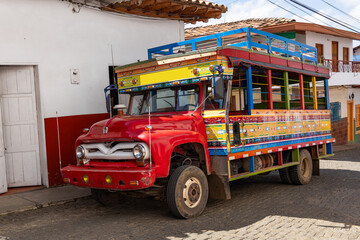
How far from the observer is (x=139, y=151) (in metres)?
5.59

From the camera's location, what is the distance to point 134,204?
7.31m

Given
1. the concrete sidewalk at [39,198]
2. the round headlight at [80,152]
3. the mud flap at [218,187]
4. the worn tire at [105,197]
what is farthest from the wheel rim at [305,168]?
the round headlight at [80,152]

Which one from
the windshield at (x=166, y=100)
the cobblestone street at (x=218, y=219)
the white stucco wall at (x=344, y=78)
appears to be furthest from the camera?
the white stucco wall at (x=344, y=78)

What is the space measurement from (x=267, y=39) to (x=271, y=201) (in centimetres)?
316

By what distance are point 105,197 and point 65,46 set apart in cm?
400

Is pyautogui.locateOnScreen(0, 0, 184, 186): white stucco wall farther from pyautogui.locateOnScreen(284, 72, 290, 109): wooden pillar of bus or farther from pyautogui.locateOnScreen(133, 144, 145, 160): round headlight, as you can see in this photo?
pyautogui.locateOnScreen(284, 72, 290, 109): wooden pillar of bus

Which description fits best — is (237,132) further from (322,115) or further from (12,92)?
(12,92)

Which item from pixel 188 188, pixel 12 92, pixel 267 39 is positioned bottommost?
pixel 188 188

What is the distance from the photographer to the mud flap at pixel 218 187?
6.55 metres

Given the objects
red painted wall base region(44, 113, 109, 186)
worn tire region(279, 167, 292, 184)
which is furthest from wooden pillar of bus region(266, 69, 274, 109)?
red painted wall base region(44, 113, 109, 186)

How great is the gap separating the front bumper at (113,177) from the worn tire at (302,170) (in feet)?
15.2

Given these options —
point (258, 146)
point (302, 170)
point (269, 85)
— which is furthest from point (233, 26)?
point (258, 146)

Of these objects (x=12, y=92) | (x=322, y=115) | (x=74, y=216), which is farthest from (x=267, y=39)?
(x=12, y=92)

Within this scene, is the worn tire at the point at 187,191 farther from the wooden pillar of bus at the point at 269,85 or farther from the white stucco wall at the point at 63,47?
the white stucco wall at the point at 63,47
